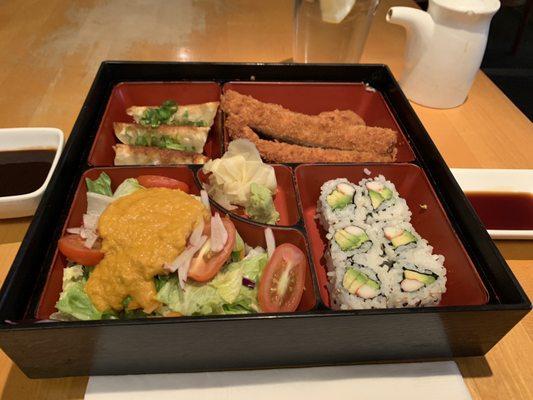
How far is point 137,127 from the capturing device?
5.91ft

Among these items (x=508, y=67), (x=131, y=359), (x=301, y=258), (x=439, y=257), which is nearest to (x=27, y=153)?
(x=131, y=359)

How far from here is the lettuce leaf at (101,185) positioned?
144 centimetres

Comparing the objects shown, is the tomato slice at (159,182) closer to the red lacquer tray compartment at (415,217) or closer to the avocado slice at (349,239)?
the red lacquer tray compartment at (415,217)

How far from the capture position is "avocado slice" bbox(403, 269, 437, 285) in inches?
52.7

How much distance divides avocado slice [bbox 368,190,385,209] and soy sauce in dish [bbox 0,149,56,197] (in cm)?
128

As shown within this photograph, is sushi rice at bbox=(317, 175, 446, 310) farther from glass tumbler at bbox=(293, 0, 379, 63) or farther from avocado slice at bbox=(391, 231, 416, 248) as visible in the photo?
glass tumbler at bbox=(293, 0, 379, 63)

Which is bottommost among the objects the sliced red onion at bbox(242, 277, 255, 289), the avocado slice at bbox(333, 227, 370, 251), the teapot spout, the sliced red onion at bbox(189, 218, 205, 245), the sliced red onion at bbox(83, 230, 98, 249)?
the avocado slice at bbox(333, 227, 370, 251)

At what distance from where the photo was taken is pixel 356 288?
1294 millimetres

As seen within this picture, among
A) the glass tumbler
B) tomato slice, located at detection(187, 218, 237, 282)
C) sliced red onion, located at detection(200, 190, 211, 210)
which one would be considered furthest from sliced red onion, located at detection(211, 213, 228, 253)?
the glass tumbler

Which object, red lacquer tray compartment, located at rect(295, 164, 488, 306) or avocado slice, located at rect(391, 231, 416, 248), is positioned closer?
red lacquer tray compartment, located at rect(295, 164, 488, 306)

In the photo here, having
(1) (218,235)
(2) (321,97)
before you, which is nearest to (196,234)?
(1) (218,235)

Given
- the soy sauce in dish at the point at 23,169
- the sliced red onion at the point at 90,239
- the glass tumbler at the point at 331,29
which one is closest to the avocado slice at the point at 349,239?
the sliced red onion at the point at 90,239

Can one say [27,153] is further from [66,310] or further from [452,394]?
[452,394]

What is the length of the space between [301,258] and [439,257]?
1.69ft
